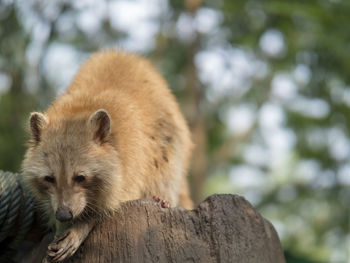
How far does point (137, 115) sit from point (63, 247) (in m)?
2.51

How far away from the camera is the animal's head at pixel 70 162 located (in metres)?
5.46

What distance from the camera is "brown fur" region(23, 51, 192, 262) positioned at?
18.5ft

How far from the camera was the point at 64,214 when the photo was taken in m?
5.25

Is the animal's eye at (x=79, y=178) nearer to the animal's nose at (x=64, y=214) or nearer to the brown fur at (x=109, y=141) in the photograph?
the brown fur at (x=109, y=141)

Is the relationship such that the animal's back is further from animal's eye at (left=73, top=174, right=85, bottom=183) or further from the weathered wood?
the weathered wood

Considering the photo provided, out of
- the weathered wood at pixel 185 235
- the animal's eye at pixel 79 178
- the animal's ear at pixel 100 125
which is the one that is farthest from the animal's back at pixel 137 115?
the weathered wood at pixel 185 235

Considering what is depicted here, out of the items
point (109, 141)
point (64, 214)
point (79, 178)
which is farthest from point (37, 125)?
point (64, 214)

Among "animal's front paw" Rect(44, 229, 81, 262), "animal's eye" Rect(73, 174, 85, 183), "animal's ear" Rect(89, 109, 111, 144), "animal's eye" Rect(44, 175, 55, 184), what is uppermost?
"animal's ear" Rect(89, 109, 111, 144)

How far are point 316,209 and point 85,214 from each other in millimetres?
18163

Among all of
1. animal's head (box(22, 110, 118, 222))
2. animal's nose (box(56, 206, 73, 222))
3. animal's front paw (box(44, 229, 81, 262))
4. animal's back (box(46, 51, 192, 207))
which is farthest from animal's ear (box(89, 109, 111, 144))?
animal's front paw (box(44, 229, 81, 262))

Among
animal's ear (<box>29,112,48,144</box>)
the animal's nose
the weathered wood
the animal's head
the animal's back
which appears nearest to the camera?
the weathered wood

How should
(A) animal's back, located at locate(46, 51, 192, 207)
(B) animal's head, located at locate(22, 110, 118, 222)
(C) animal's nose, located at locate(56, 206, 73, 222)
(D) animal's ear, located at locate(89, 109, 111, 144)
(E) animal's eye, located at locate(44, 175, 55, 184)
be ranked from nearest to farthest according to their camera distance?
(C) animal's nose, located at locate(56, 206, 73, 222) → (B) animal's head, located at locate(22, 110, 118, 222) → (E) animal's eye, located at locate(44, 175, 55, 184) → (D) animal's ear, located at locate(89, 109, 111, 144) → (A) animal's back, located at locate(46, 51, 192, 207)

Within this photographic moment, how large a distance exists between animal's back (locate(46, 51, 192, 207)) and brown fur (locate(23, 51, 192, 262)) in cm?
1

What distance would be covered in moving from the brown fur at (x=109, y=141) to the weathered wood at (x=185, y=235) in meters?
0.51
